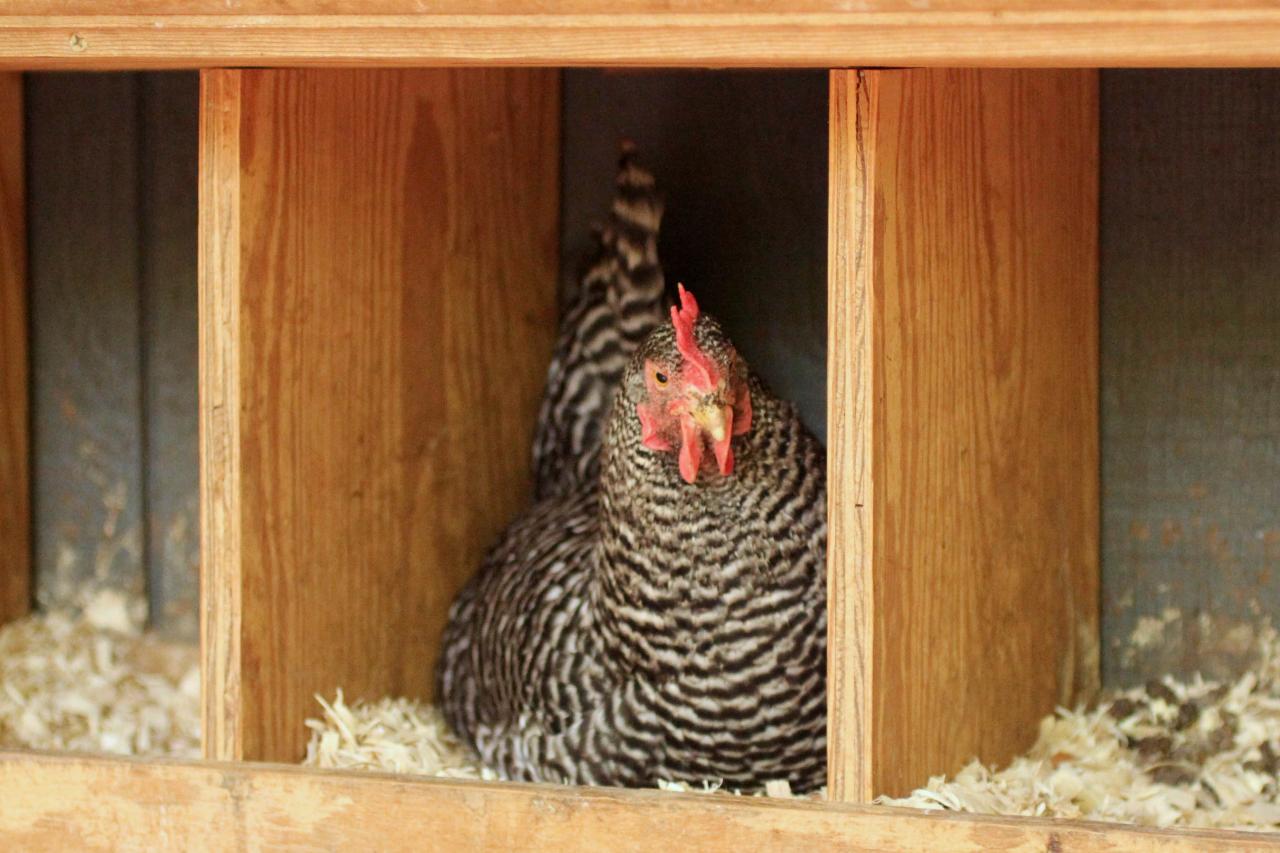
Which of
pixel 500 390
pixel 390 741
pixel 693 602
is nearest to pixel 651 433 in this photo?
pixel 693 602

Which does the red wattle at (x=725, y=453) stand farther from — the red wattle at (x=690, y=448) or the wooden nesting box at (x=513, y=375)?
the wooden nesting box at (x=513, y=375)

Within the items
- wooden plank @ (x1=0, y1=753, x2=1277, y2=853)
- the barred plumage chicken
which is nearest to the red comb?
the barred plumage chicken

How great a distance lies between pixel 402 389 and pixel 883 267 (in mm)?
863

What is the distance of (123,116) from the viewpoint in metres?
2.84

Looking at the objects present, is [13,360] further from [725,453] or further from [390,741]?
[725,453]

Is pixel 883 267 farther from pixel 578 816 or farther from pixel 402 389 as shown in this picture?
pixel 402 389

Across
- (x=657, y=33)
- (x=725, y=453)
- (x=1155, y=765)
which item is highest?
(x=657, y=33)

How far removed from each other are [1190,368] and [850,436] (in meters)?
0.83

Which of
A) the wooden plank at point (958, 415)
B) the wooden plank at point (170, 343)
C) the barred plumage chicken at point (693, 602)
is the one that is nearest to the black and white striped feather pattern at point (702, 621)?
the barred plumage chicken at point (693, 602)

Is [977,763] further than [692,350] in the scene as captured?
Yes

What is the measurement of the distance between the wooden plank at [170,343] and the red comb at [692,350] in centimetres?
117

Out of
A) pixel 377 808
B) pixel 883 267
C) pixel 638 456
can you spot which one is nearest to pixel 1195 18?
pixel 883 267

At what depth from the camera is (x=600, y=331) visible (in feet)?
8.45

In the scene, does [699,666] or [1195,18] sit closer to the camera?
[1195,18]
